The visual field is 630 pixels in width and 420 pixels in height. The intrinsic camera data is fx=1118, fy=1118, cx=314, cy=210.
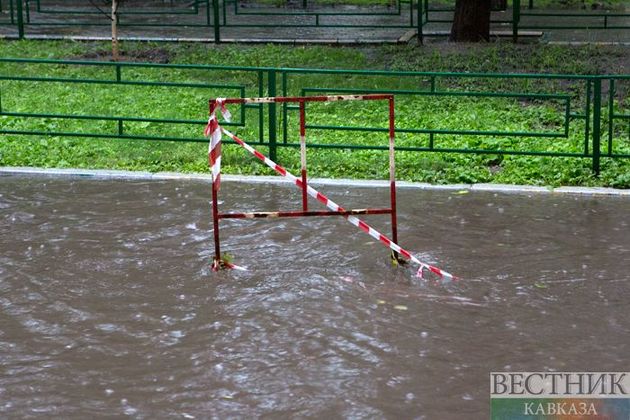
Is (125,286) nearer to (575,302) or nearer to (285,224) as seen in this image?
(285,224)

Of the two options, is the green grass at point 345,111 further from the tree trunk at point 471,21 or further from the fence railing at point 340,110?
the tree trunk at point 471,21

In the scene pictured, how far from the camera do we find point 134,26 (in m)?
21.8

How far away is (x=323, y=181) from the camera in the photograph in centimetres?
1161

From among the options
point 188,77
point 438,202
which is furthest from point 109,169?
point 188,77

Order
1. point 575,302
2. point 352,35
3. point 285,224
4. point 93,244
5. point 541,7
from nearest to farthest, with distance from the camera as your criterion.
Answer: point 575,302
point 93,244
point 285,224
point 352,35
point 541,7

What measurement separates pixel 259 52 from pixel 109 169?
736 cm

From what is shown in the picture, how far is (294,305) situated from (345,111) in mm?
6906

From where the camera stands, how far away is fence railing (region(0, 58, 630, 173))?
38.5 feet

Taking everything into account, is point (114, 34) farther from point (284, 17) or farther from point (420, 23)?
point (284, 17)

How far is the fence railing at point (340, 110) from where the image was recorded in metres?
11.8

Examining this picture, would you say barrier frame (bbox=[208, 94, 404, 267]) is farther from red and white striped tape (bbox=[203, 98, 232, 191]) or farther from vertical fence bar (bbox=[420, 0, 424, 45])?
vertical fence bar (bbox=[420, 0, 424, 45])

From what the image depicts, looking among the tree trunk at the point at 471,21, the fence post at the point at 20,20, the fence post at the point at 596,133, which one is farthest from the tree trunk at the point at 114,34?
the fence post at the point at 596,133

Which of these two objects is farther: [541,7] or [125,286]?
[541,7]

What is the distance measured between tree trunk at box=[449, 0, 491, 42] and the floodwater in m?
8.57
